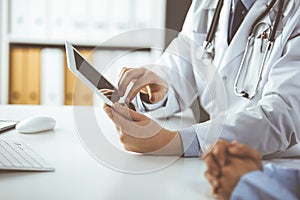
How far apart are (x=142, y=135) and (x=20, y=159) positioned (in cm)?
21

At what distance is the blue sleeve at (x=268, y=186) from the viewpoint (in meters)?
0.67

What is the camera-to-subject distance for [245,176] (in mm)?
676

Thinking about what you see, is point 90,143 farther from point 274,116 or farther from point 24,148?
point 274,116

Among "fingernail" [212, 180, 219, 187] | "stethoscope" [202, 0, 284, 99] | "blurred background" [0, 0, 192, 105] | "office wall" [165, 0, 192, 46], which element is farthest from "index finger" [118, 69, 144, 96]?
"blurred background" [0, 0, 192, 105]

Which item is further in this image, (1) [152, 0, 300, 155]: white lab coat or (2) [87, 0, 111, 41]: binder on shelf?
(2) [87, 0, 111, 41]: binder on shelf

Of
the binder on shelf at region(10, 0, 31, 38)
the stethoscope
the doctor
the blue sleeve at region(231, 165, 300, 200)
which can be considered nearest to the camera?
the blue sleeve at region(231, 165, 300, 200)

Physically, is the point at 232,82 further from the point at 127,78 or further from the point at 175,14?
the point at 175,14

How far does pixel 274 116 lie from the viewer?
98 centimetres

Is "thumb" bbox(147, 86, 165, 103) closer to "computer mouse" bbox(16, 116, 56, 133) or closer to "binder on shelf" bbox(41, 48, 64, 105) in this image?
"computer mouse" bbox(16, 116, 56, 133)

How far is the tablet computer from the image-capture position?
0.91 metres

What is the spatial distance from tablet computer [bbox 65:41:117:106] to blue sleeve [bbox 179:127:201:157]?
15cm

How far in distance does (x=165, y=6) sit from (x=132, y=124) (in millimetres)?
1721

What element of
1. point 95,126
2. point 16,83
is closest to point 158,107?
point 95,126

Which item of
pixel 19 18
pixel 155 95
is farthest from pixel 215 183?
pixel 19 18
